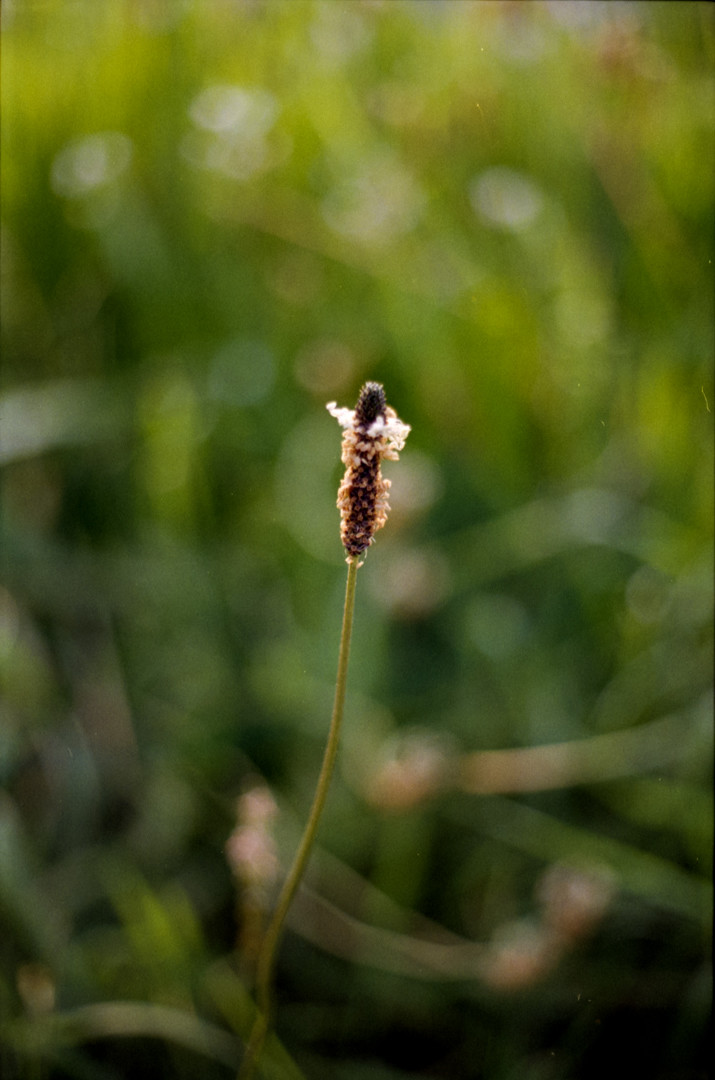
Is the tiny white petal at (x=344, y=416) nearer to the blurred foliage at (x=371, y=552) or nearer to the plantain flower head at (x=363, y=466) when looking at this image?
the plantain flower head at (x=363, y=466)

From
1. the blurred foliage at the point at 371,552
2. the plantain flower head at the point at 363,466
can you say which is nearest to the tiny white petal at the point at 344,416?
the plantain flower head at the point at 363,466

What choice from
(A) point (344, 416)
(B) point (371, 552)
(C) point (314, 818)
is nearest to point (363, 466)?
(A) point (344, 416)

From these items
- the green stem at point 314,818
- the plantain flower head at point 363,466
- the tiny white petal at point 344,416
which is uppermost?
the tiny white petal at point 344,416

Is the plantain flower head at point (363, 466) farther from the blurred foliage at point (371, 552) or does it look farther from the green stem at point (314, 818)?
the blurred foliage at point (371, 552)

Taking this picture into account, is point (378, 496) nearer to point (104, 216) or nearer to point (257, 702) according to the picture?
point (257, 702)

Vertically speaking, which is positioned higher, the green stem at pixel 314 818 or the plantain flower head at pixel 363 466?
the plantain flower head at pixel 363 466

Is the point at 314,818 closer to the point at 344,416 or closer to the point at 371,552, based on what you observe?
the point at 344,416

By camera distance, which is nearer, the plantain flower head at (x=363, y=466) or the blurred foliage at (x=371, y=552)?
the plantain flower head at (x=363, y=466)

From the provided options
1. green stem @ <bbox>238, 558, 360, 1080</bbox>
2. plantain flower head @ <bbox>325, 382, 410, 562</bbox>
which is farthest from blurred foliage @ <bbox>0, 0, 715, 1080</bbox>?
plantain flower head @ <bbox>325, 382, 410, 562</bbox>

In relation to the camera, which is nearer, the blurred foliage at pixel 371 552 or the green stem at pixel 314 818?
the green stem at pixel 314 818

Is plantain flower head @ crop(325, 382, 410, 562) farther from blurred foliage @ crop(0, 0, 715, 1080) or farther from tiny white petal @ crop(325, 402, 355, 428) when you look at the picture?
blurred foliage @ crop(0, 0, 715, 1080)
